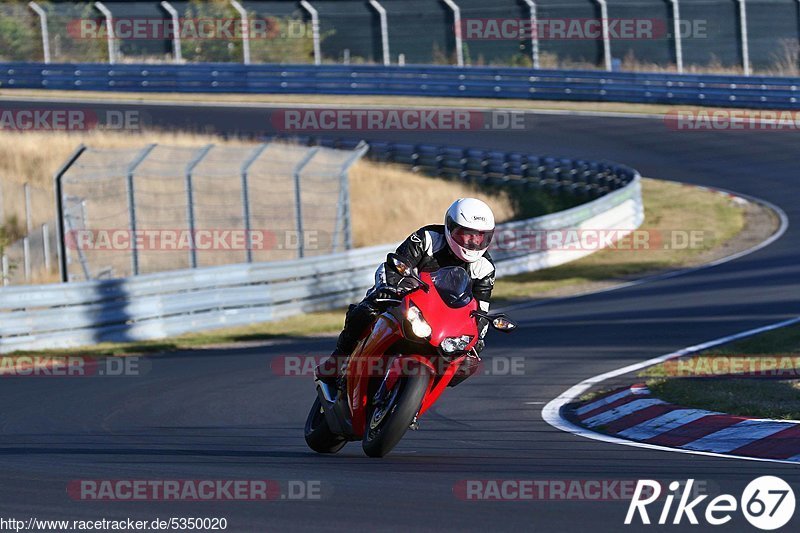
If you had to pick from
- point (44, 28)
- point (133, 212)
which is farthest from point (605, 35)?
point (133, 212)

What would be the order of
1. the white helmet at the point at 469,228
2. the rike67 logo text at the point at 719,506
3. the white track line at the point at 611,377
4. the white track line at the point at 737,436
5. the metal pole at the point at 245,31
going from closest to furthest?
the rike67 logo text at the point at 719,506
the white helmet at the point at 469,228
the white track line at the point at 737,436
the white track line at the point at 611,377
the metal pole at the point at 245,31

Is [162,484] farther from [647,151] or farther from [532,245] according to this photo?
[647,151]

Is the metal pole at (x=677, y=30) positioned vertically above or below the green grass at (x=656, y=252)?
above

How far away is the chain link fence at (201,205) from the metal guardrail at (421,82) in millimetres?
15357

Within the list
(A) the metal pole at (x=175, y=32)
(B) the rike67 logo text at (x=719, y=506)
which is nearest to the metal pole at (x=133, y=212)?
(B) the rike67 logo text at (x=719, y=506)

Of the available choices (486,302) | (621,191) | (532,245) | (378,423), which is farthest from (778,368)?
(621,191)

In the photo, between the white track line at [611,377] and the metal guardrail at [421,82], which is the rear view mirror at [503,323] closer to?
the white track line at [611,377]

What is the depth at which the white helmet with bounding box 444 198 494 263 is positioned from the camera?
7457 mm

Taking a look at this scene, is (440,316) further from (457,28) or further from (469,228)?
(457,28)

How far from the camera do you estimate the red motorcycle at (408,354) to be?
7.29m

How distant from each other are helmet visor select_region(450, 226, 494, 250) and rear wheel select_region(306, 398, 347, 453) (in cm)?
164

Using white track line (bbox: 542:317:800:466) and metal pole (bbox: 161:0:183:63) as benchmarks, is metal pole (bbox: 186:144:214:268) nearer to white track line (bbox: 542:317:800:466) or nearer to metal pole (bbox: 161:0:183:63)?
white track line (bbox: 542:317:800:466)

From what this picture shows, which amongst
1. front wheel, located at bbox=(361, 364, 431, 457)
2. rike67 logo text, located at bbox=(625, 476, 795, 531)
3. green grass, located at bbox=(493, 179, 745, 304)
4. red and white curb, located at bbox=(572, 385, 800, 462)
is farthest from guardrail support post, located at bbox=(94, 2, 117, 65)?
rike67 logo text, located at bbox=(625, 476, 795, 531)

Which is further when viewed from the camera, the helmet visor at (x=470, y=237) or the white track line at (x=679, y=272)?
the white track line at (x=679, y=272)
